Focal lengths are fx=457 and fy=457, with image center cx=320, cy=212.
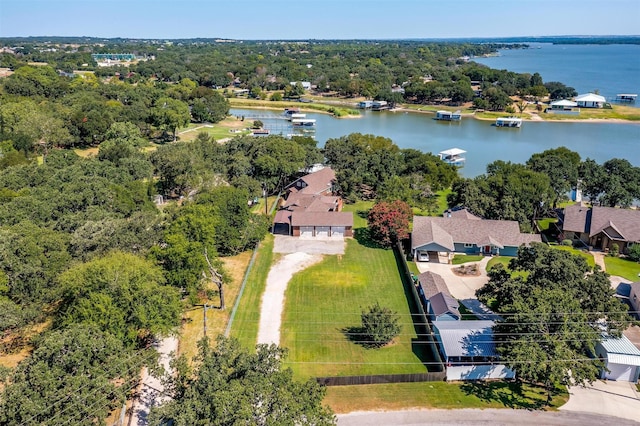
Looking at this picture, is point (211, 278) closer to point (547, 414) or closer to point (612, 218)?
point (547, 414)

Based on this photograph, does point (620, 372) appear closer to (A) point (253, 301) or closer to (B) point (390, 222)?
(B) point (390, 222)

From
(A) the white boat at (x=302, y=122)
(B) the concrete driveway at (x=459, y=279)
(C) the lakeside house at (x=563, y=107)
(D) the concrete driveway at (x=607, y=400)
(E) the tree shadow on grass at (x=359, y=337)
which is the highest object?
(C) the lakeside house at (x=563, y=107)

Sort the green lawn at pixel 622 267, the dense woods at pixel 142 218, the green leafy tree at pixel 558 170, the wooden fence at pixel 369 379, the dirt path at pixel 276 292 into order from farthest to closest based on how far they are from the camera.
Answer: the green leafy tree at pixel 558 170 < the green lawn at pixel 622 267 < the dirt path at pixel 276 292 < the wooden fence at pixel 369 379 < the dense woods at pixel 142 218

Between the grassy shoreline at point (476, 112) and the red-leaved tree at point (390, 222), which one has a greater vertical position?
the grassy shoreline at point (476, 112)

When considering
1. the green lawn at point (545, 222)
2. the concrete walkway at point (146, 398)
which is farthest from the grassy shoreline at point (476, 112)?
the concrete walkway at point (146, 398)

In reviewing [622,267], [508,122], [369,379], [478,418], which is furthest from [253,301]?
[508,122]

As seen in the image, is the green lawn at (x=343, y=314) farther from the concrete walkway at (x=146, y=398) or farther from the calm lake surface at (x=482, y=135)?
the calm lake surface at (x=482, y=135)
